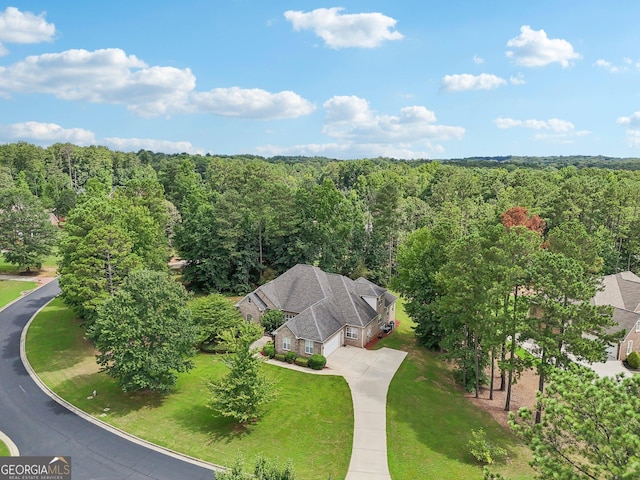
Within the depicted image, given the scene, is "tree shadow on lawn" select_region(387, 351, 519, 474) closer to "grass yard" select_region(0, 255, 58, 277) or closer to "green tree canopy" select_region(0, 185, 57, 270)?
"grass yard" select_region(0, 255, 58, 277)

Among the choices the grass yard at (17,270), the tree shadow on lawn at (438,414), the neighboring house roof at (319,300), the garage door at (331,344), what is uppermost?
the neighboring house roof at (319,300)

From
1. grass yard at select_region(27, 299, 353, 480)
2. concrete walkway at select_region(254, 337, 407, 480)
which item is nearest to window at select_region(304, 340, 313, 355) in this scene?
concrete walkway at select_region(254, 337, 407, 480)

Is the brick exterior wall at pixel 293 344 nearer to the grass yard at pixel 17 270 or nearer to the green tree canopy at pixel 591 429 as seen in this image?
the green tree canopy at pixel 591 429

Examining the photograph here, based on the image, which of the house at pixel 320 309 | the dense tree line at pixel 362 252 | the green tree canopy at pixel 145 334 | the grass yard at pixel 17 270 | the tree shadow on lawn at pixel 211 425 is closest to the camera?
the tree shadow on lawn at pixel 211 425

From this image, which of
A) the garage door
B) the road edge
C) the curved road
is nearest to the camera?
the curved road

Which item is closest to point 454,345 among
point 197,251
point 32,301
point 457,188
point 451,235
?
point 451,235

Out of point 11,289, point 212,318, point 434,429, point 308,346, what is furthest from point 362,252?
point 11,289

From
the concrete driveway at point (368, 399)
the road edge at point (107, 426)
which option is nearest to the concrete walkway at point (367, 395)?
the concrete driveway at point (368, 399)
